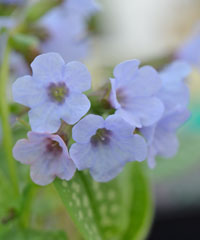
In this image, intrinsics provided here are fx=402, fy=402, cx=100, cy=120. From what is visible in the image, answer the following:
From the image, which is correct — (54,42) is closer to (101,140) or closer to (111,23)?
(101,140)

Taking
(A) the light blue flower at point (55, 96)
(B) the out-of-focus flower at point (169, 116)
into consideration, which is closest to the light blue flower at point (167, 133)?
(B) the out-of-focus flower at point (169, 116)

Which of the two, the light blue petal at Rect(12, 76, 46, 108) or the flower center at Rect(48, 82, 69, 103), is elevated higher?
the light blue petal at Rect(12, 76, 46, 108)

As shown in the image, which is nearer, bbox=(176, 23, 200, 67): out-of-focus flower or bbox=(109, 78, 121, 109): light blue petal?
bbox=(109, 78, 121, 109): light blue petal

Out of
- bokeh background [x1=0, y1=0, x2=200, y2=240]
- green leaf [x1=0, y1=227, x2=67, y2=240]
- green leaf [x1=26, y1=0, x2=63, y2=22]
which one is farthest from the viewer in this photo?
bokeh background [x1=0, y1=0, x2=200, y2=240]

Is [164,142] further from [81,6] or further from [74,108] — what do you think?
[81,6]

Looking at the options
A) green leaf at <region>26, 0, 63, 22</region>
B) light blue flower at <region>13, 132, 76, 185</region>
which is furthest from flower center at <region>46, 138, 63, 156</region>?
green leaf at <region>26, 0, 63, 22</region>

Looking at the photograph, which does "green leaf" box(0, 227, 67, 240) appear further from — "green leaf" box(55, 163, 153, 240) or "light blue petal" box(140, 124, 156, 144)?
"light blue petal" box(140, 124, 156, 144)

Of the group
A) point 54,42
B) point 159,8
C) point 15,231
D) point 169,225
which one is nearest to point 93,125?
point 15,231

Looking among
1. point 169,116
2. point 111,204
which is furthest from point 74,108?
point 111,204
